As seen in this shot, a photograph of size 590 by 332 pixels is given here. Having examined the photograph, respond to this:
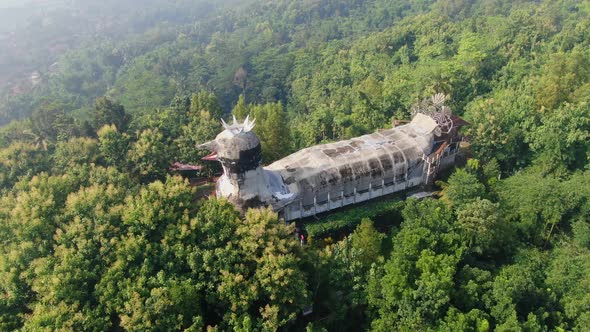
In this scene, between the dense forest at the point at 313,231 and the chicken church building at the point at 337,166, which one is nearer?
the dense forest at the point at 313,231

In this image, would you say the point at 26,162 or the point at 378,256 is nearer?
the point at 378,256

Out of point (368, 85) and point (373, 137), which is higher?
point (373, 137)

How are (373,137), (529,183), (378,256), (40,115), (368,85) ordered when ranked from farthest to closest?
1. (368,85)
2. (40,115)
3. (373,137)
4. (529,183)
5. (378,256)

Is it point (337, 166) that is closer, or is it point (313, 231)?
point (313, 231)

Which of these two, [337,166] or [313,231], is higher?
[337,166]

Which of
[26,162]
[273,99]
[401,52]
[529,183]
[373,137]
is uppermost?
[26,162]

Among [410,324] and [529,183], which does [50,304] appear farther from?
[529,183]

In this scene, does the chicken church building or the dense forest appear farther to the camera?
the chicken church building

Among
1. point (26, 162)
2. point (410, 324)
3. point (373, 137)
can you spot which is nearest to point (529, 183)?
point (373, 137)
